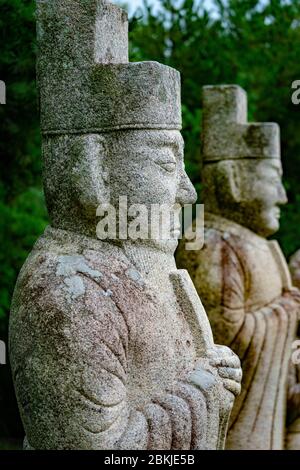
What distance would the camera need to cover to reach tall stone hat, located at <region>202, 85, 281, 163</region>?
242 inches

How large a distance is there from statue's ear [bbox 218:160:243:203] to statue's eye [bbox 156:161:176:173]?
6.74 ft

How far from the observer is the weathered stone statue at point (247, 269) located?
19.2 ft

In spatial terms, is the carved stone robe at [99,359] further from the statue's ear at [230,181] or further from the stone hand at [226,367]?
the statue's ear at [230,181]

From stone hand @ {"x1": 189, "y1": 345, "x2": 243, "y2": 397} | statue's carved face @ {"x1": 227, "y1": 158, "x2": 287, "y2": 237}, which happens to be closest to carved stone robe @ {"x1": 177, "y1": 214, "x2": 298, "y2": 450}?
statue's carved face @ {"x1": 227, "y1": 158, "x2": 287, "y2": 237}

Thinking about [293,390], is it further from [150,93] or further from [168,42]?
[168,42]

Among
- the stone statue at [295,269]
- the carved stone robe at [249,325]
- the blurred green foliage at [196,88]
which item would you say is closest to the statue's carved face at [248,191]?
the carved stone robe at [249,325]

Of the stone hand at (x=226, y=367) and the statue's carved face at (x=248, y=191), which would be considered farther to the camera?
the statue's carved face at (x=248, y=191)

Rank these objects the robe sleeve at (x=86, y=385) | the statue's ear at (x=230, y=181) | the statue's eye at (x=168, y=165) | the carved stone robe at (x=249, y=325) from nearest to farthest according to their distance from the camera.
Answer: the robe sleeve at (x=86, y=385) < the statue's eye at (x=168, y=165) < the carved stone robe at (x=249, y=325) < the statue's ear at (x=230, y=181)

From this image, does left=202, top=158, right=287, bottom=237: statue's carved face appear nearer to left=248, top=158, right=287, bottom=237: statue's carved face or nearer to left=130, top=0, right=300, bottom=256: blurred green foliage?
left=248, top=158, right=287, bottom=237: statue's carved face

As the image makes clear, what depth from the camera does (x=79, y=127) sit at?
397cm

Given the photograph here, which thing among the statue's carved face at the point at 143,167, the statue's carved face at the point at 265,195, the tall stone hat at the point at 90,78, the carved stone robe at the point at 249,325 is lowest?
the carved stone robe at the point at 249,325

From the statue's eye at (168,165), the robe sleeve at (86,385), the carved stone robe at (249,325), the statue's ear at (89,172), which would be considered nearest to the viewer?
the robe sleeve at (86,385)

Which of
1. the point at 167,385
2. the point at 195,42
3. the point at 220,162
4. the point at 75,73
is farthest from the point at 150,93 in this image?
the point at 195,42
